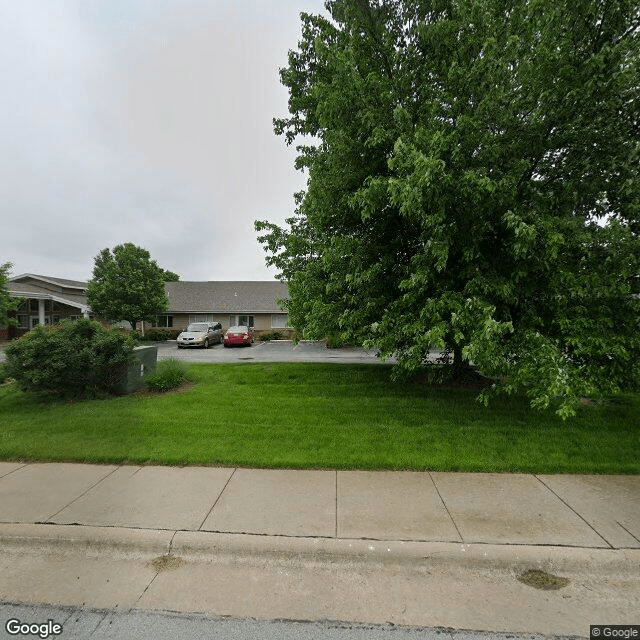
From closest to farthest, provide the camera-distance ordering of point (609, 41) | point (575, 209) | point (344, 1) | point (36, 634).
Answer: point (36, 634)
point (609, 41)
point (575, 209)
point (344, 1)

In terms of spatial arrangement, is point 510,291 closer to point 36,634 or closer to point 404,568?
point 404,568

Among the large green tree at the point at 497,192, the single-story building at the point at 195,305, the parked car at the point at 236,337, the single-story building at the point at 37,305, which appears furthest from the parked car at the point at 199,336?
the large green tree at the point at 497,192

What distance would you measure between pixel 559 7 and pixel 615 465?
20.6 ft

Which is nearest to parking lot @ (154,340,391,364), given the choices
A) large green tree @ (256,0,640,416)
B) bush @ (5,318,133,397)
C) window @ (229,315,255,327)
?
bush @ (5,318,133,397)

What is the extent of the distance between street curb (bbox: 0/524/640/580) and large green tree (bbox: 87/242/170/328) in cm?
2795

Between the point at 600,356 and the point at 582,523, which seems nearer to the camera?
the point at 582,523

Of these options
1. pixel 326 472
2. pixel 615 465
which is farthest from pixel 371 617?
pixel 615 465

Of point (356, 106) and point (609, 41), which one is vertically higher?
point (609, 41)

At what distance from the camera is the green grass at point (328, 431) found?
16.4ft

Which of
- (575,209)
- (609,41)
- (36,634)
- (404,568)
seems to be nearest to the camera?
(36,634)

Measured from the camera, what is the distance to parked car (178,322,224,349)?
24.1 meters

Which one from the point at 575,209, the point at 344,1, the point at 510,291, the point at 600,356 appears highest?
the point at 344,1

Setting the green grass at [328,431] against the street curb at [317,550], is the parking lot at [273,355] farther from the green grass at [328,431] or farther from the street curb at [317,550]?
the street curb at [317,550]

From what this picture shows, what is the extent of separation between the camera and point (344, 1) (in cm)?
711
